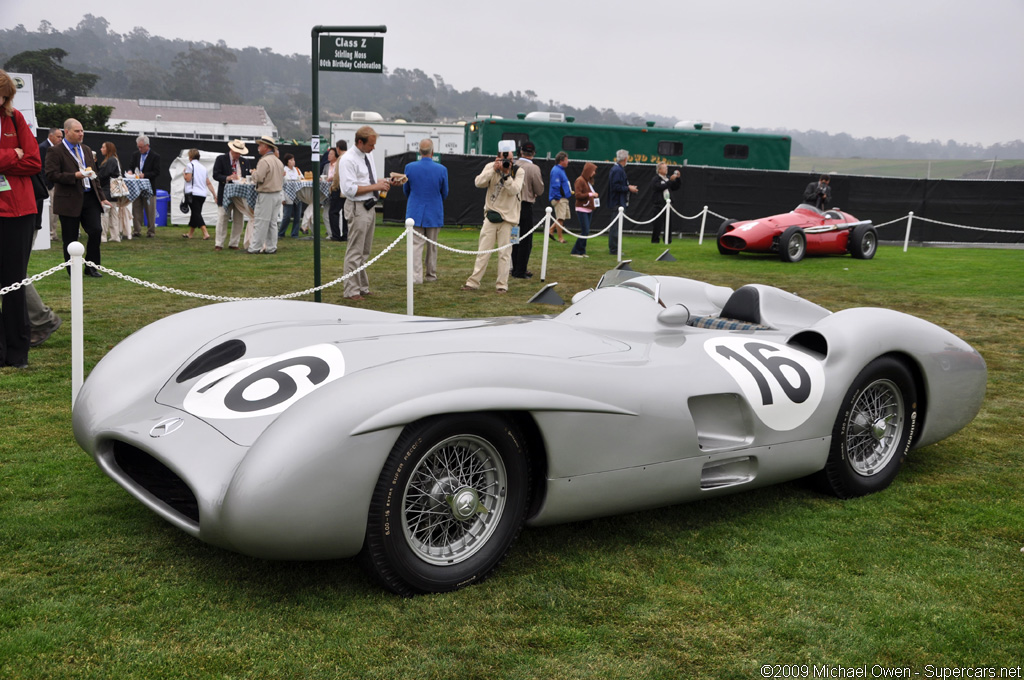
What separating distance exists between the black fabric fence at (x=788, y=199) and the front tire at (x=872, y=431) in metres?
16.8

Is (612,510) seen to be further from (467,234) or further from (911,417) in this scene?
(467,234)

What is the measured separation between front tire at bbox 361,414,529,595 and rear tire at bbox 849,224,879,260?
15.8m

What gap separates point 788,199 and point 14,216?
2003 cm

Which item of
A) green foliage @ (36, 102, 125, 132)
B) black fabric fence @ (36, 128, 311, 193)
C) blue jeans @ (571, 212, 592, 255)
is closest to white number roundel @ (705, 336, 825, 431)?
blue jeans @ (571, 212, 592, 255)

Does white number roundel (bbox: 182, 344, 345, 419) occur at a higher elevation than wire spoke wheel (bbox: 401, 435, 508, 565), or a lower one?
higher

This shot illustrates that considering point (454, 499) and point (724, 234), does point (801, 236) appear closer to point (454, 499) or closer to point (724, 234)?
point (724, 234)

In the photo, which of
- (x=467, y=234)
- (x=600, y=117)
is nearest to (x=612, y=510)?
(x=467, y=234)

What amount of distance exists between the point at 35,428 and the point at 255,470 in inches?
113

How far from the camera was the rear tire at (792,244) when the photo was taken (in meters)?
15.9

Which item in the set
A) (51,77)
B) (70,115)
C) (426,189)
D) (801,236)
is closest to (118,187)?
(426,189)

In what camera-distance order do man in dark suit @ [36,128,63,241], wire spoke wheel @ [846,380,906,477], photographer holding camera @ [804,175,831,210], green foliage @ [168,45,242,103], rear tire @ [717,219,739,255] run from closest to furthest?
wire spoke wheel @ [846,380,906,477], man in dark suit @ [36,128,63,241], rear tire @ [717,219,739,255], photographer holding camera @ [804,175,831,210], green foliage @ [168,45,242,103]

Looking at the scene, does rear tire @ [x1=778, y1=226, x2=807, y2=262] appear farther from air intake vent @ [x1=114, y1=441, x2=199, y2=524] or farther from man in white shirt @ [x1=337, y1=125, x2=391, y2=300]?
air intake vent @ [x1=114, y1=441, x2=199, y2=524]

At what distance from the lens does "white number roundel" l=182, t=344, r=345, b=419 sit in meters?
3.28

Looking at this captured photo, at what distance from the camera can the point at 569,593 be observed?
318 cm
